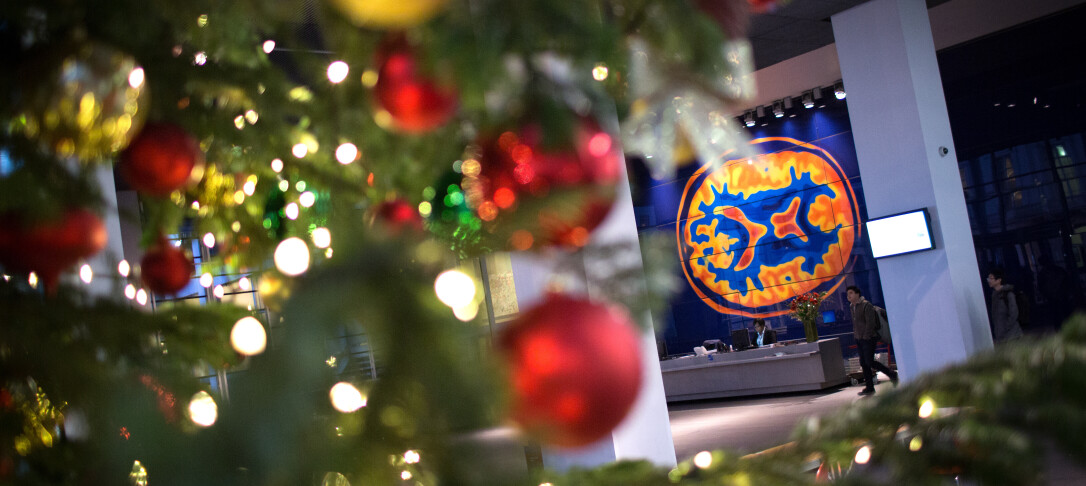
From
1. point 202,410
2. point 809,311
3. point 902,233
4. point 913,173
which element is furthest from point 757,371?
point 202,410

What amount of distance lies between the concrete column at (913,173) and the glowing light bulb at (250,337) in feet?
20.7

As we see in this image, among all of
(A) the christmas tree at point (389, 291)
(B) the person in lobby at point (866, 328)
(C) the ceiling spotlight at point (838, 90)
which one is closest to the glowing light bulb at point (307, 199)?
(A) the christmas tree at point (389, 291)

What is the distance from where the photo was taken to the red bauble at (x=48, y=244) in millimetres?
633

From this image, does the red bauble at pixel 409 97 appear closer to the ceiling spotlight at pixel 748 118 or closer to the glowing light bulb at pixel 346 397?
the glowing light bulb at pixel 346 397

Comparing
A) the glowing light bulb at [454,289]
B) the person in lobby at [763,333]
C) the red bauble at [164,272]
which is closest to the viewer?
the glowing light bulb at [454,289]

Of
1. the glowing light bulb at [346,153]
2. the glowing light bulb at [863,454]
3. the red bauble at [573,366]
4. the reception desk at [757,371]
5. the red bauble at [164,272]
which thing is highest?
the glowing light bulb at [346,153]

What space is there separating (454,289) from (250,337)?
0.39ft

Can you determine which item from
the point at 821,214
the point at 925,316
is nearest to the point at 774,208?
the point at 821,214

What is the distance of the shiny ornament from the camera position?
0.63 m

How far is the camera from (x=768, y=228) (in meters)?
11.5

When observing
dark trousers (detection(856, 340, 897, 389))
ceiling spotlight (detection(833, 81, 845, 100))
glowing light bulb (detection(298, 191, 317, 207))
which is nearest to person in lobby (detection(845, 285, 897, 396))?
dark trousers (detection(856, 340, 897, 389))

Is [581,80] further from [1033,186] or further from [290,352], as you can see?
[1033,186]

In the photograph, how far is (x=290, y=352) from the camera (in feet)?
1.17

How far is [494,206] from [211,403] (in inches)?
10.9
